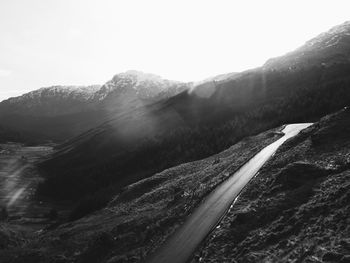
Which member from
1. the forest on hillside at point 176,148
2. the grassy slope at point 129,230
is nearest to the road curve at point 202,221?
the grassy slope at point 129,230

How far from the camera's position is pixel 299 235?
22.7 metres

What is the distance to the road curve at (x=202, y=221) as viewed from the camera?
2752 centimetres

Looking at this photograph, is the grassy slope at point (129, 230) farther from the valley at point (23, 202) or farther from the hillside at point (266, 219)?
the valley at point (23, 202)

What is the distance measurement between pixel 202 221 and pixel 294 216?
30.3 feet

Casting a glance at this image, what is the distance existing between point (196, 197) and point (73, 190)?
11872 centimetres

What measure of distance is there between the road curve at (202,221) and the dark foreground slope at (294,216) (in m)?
1.44

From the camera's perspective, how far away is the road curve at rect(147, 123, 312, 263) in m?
27.5

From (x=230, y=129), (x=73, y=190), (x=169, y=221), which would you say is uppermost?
(x=169, y=221)

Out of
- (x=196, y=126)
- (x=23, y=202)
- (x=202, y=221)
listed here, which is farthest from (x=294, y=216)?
(x=196, y=126)

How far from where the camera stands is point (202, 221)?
32.0 meters

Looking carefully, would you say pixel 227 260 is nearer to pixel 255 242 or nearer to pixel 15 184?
pixel 255 242

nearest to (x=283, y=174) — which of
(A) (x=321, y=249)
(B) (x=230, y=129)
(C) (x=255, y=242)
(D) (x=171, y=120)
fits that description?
(C) (x=255, y=242)

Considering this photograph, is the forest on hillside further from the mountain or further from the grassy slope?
the grassy slope

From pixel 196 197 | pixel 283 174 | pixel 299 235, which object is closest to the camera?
pixel 299 235
